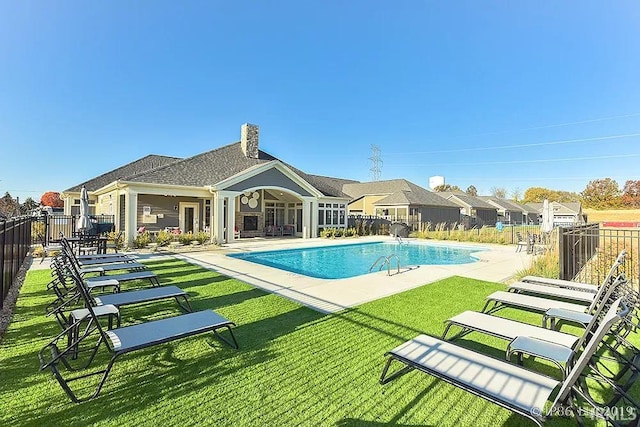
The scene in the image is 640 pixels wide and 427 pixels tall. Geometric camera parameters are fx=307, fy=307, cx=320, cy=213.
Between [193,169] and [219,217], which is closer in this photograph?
[219,217]

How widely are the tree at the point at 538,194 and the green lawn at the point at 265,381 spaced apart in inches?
3678

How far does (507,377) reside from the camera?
2.69m

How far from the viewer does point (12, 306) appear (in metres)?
5.88

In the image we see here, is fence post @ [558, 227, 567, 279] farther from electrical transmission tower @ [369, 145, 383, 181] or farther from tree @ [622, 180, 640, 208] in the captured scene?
tree @ [622, 180, 640, 208]

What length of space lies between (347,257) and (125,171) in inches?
864

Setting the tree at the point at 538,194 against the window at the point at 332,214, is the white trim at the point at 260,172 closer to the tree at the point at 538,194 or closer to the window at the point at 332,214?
the window at the point at 332,214

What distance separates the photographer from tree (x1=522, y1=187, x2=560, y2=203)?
263 ft

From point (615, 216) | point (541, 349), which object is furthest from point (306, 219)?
point (615, 216)

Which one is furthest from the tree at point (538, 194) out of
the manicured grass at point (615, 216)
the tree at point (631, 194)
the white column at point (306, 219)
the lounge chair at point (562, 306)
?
the lounge chair at point (562, 306)

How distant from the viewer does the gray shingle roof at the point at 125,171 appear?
985 inches

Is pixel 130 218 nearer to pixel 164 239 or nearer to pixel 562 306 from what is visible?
pixel 164 239

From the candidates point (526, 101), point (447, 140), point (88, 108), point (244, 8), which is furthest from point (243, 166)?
point (447, 140)

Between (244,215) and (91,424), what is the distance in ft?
71.7

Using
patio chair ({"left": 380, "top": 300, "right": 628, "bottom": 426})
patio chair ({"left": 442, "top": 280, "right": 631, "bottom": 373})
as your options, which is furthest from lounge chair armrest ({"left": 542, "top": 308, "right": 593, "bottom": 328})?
patio chair ({"left": 380, "top": 300, "right": 628, "bottom": 426})
